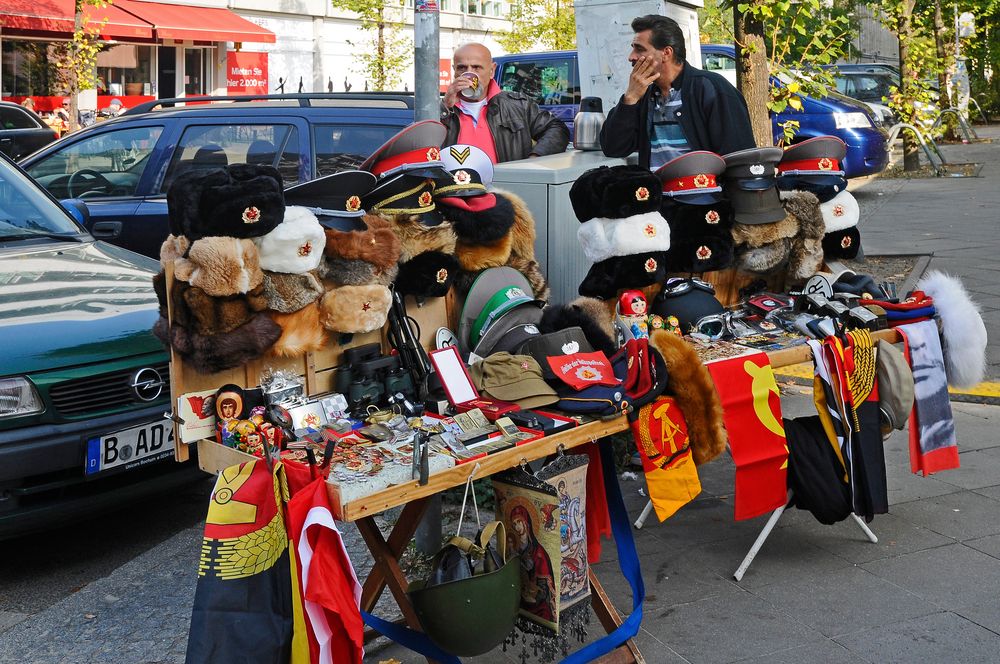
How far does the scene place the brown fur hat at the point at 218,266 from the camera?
120 inches

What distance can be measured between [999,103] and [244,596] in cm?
3527

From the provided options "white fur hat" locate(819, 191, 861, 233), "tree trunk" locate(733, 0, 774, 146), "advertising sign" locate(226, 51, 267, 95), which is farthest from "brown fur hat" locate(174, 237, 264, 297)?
"advertising sign" locate(226, 51, 267, 95)

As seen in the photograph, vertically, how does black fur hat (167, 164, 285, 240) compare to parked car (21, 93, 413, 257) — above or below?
below

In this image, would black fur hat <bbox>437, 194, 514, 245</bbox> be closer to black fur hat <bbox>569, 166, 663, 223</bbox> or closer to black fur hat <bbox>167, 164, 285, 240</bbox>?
black fur hat <bbox>569, 166, 663, 223</bbox>

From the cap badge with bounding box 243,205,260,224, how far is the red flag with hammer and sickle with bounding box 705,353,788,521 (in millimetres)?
1589

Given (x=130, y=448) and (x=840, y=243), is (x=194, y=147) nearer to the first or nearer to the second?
(x=130, y=448)

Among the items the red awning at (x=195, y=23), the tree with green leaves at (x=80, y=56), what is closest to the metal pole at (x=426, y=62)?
the tree with green leaves at (x=80, y=56)

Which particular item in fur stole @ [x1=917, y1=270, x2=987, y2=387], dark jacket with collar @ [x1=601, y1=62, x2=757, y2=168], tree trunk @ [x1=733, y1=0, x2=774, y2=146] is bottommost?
fur stole @ [x1=917, y1=270, x2=987, y2=387]

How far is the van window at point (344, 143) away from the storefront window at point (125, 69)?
70.0 feet

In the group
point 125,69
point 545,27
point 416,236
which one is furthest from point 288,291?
point 125,69

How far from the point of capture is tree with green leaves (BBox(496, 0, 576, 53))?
23484 millimetres

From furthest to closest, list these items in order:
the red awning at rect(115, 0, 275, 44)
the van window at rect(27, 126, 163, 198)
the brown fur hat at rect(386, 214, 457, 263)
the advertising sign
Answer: the advertising sign, the red awning at rect(115, 0, 275, 44), the van window at rect(27, 126, 163, 198), the brown fur hat at rect(386, 214, 457, 263)

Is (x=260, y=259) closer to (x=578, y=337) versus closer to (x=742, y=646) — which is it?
(x=578, y=337)

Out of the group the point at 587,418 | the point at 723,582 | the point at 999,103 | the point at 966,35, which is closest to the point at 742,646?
the point at 723,582
